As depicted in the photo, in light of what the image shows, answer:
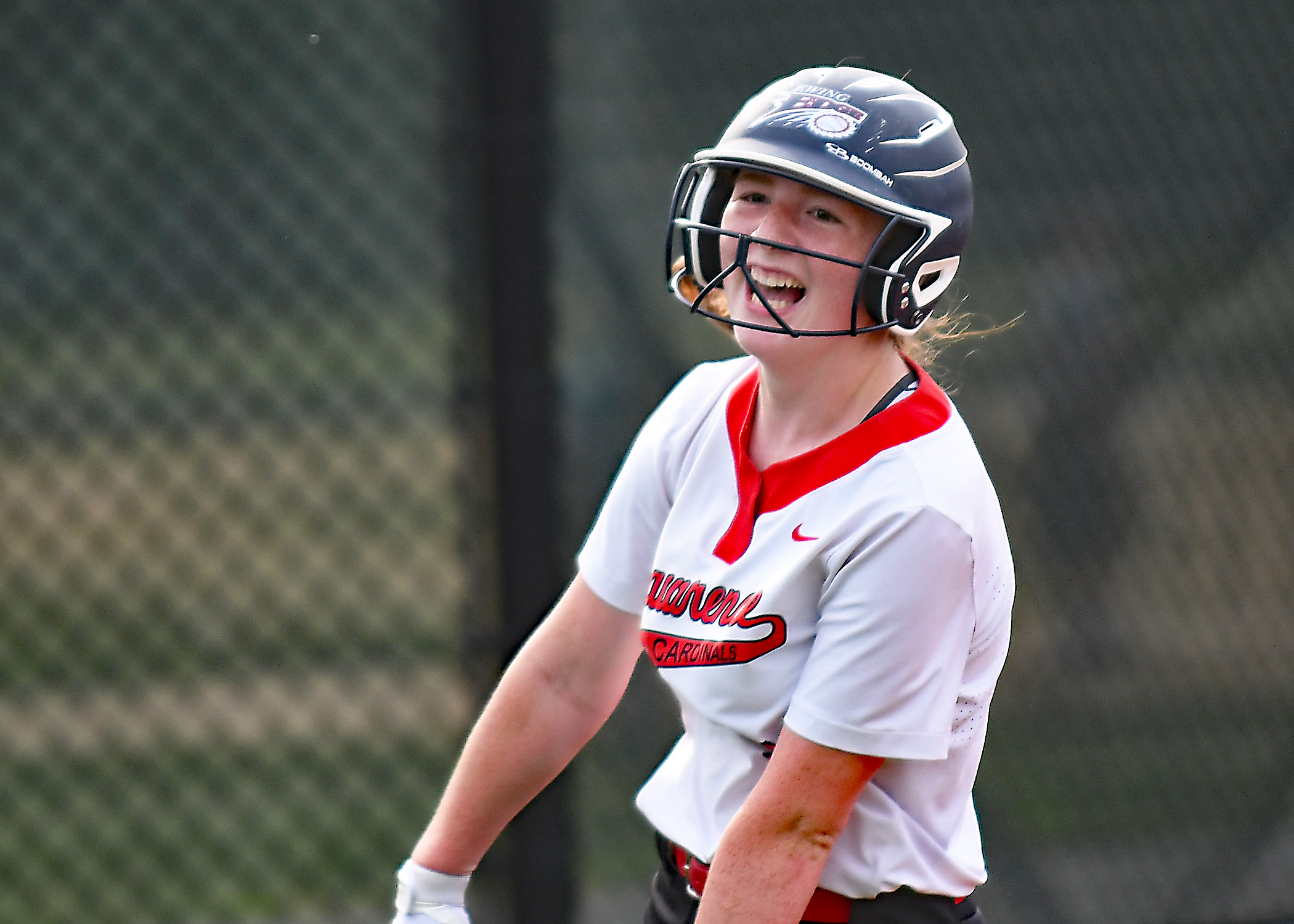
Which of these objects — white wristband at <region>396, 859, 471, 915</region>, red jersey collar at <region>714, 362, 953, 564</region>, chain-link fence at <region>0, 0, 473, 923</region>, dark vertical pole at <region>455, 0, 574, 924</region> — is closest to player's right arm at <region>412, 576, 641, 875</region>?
white wristband at <region>396, 859, 471, 915</region>

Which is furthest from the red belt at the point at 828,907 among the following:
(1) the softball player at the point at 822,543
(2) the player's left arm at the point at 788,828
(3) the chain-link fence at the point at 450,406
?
(3) the chain-link fence at the point at 450,406

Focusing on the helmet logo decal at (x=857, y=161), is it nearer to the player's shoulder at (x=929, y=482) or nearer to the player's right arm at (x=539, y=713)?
the player's shoulder at (x=929, y=482)

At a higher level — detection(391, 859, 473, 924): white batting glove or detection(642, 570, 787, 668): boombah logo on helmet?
detection(642, 570, 787, 668): boombah logo on helmet

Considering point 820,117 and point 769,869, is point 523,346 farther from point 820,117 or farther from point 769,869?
point 769,869

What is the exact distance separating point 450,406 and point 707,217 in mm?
1156

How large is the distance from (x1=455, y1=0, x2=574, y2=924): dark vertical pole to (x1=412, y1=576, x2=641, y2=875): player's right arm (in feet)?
2.72

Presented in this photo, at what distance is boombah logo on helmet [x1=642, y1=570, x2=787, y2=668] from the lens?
4.59 feet

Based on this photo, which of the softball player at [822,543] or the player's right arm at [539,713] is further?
the player's right arm at [539,713]

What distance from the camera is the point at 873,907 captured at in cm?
149

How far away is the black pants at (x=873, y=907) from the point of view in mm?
1491

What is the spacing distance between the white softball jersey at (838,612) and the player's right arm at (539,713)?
9 cm

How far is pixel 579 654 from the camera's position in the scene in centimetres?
169

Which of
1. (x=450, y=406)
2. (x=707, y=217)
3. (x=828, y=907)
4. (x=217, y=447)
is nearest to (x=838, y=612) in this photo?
(x=828, y=907)

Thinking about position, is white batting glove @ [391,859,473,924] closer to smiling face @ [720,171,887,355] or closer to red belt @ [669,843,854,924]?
red belt @ [669,843,854,924]
